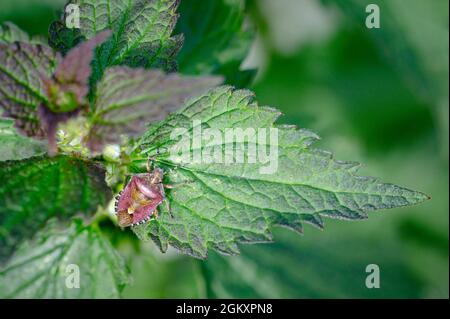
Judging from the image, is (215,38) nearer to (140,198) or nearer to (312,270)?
(140,198)

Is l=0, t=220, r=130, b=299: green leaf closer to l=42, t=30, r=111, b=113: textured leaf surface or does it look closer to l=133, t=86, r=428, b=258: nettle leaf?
l=133, t=86, r=428, b=258: nettle leaf

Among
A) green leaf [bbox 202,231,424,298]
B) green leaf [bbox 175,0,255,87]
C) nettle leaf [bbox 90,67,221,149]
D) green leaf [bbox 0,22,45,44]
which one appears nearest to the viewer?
nettle leaf [bbox 90,67,221,149]

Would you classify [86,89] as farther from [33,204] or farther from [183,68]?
[183,68]

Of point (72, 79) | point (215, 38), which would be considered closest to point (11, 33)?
point (72, 79)

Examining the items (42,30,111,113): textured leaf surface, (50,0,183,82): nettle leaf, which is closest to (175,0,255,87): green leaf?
(50,0,183,82): nettle leaf

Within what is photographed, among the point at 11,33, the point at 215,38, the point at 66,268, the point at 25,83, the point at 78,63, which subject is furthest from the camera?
the point at 215,38

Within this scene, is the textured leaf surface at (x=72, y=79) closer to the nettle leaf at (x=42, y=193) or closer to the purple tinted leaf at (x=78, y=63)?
the purple tinted leaf at (x=78, y=63)

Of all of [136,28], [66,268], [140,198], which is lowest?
[66,268]
